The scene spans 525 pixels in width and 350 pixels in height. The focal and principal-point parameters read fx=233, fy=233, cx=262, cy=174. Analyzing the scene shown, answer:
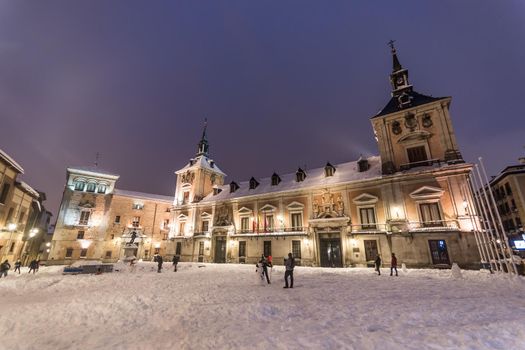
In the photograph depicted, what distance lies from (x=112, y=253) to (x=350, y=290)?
139 feet

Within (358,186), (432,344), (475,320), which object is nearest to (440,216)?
(358,186)

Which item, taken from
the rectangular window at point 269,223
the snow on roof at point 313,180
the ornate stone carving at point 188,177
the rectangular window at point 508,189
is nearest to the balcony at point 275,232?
the rectangular window at point 269,223

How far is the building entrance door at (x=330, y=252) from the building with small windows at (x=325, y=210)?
108 millimetres

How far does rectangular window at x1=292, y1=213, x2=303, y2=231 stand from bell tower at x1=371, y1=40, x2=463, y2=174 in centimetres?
1102

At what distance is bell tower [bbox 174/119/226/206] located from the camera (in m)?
40.8

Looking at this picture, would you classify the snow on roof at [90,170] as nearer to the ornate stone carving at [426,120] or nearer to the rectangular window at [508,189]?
the ornate stone carving at [426,120]

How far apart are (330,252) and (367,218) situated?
5484 millimetres

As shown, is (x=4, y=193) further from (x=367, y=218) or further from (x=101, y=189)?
(x=367, y=218)

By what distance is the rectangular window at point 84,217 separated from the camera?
39406 millimetres

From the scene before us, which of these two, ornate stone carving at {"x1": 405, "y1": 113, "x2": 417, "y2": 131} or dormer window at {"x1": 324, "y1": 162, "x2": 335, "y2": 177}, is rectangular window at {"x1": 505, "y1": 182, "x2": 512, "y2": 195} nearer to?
ornate stone carving at {"x1": 405, "y1": 113, "x2": 417, "y2": 131}

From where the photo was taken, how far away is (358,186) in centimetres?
2614

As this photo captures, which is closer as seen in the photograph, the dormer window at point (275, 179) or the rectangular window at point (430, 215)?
the rectangular window at point (430, 215)

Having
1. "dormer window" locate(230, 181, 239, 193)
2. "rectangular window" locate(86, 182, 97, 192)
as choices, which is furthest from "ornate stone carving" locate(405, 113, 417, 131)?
"rectangular window" locate(86, 182, 97, 192)

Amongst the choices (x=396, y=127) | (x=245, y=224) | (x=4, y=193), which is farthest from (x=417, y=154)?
(x=4, y=193)
